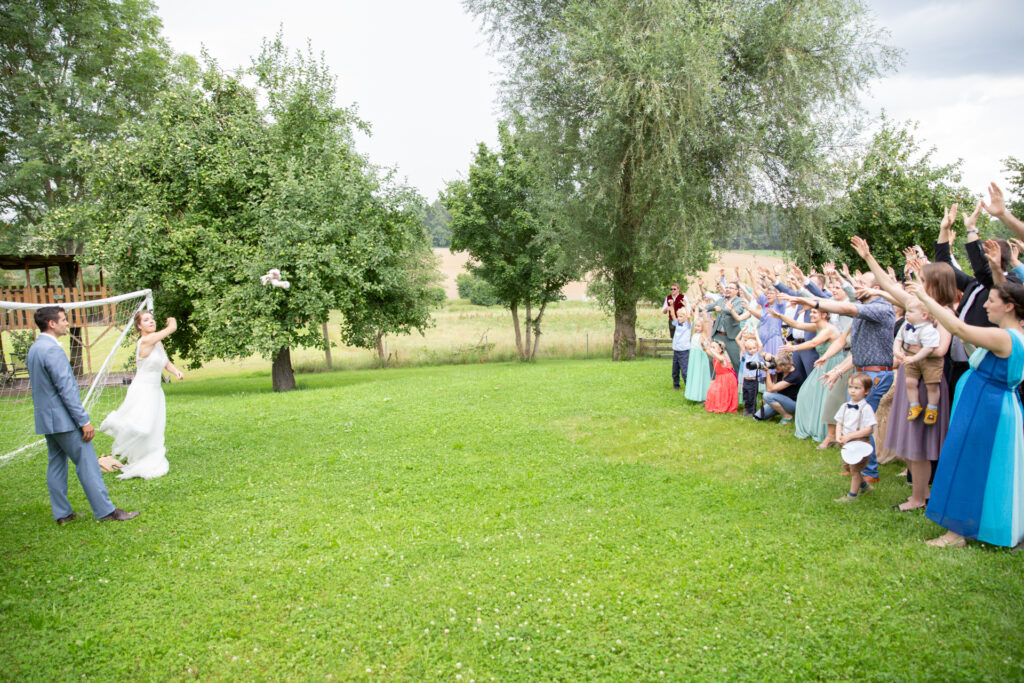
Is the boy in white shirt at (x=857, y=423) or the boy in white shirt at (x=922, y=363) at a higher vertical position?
the boy in white shirt at (x=922, y=363)

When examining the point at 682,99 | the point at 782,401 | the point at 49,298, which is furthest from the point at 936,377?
the point at 49,298

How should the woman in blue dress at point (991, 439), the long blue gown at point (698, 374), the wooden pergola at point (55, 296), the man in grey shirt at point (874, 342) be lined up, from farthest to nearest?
1. the wooden pergola at point (55, 296)
2. the long blue gown at point (698, 374)
3. the man in grey shirt at point (874, 342)
4. the woman in blue dress at point (991, 439)

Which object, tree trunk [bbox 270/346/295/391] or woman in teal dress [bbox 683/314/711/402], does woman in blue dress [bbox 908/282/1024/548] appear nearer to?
woman in teal dress [bbox 683/314/711/402]

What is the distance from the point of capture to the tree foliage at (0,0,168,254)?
2964cm

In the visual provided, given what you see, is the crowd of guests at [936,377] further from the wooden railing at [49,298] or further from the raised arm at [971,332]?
the wooden railing at [49,298]

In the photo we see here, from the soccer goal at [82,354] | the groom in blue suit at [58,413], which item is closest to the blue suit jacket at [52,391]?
the groom in blue suit at [58,413]

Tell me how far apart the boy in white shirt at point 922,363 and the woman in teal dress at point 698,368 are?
6683 millimetres

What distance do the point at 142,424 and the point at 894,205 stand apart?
27.1 m

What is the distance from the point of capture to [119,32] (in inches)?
1257

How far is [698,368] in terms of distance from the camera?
13.8 m

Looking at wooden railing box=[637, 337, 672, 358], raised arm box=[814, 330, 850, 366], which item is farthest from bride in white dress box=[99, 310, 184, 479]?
wooden railing box=[637, 337, 672, 358]

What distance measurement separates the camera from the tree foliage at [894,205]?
2514 centimetres

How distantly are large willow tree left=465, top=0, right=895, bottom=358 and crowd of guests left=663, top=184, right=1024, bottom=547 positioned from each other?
11.0 m

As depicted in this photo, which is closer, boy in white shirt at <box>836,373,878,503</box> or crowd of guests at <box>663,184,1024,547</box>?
crowd of guests at <box>663,184,1024,547</box>
